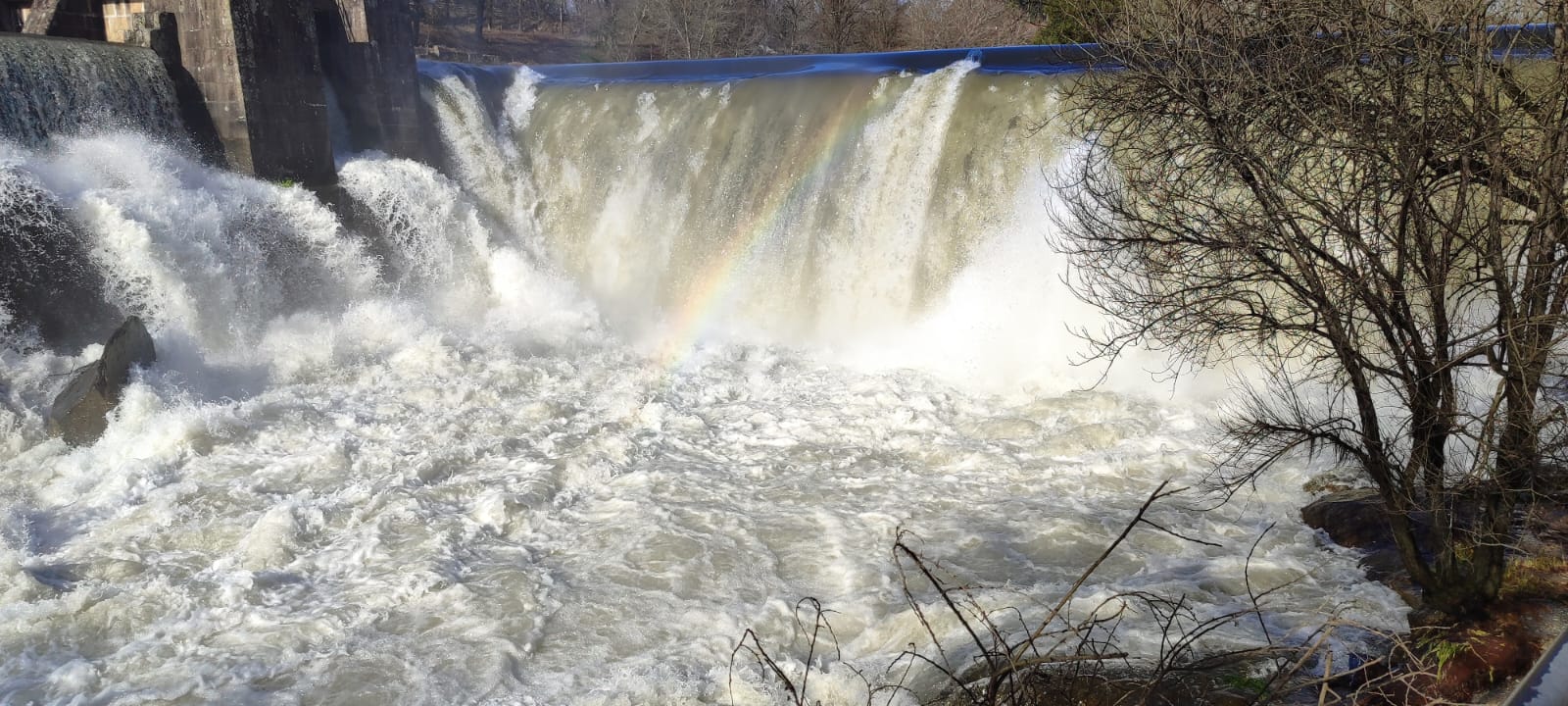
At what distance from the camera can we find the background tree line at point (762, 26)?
22.7m

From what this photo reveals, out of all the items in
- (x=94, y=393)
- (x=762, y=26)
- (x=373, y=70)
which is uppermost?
(x=762, y=26)

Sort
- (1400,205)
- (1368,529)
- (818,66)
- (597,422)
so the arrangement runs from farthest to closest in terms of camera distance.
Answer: (818,66) → (597,422) → (1368,529) → (1400,205)

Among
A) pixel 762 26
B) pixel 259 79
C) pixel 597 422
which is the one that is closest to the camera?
pixel 597 422

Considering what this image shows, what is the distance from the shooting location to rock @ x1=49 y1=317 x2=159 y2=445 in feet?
27.7

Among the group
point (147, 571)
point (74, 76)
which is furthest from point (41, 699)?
point (74, 76)

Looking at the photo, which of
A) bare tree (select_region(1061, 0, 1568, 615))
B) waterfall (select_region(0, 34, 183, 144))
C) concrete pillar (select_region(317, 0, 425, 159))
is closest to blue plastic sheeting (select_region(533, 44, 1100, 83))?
concrete pillar (select_region(317, 0, 425, 159))

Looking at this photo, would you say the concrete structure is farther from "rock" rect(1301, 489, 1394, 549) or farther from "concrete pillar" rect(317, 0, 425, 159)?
"rock" rect(1301, 489, 1394, 549)

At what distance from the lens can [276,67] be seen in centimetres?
1265

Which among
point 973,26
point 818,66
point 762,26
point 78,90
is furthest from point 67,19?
point 762,26

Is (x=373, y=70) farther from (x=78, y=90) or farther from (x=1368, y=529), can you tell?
(x=1368, y=529)

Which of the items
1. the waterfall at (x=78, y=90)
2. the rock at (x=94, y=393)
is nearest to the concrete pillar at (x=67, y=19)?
the waterfall at (x=78, y=90)

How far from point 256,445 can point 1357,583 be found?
8003 millimetres

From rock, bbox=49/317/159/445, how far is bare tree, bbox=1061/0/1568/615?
786 cm

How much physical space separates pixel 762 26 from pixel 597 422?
20.7 meters
